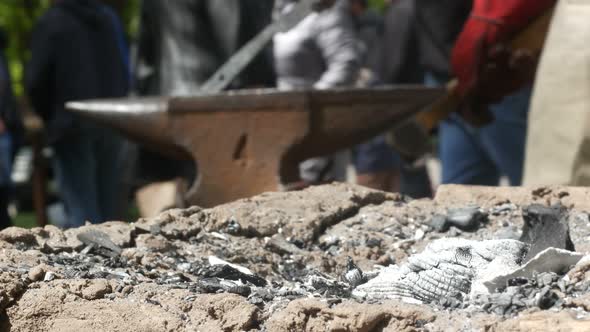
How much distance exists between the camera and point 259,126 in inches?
196

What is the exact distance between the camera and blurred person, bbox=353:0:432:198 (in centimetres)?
775

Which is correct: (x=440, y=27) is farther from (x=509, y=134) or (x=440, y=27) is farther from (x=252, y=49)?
(x=252, y=49)

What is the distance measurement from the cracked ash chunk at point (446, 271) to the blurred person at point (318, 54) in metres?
3.22

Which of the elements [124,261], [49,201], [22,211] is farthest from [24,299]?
[22,211]

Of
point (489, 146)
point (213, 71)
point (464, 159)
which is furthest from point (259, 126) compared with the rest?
point (464, 159)

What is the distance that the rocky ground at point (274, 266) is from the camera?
2.73 meters

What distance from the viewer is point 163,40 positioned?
6230 mm

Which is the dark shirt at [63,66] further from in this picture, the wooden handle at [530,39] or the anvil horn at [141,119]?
the wooden handle at [530,39]

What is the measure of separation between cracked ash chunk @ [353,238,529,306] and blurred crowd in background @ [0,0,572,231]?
5.10 feet

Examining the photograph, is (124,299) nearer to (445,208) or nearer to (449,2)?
(445,208)

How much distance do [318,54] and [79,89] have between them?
144cm

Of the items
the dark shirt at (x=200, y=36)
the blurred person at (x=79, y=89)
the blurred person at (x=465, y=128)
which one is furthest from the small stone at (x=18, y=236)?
the blurred person at (x=79, y=89)

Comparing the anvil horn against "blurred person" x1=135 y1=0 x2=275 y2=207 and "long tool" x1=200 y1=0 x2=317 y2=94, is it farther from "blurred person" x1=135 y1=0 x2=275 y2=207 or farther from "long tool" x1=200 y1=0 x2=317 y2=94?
"blurred person" x1=135 y1=0 x2=275 y2=207

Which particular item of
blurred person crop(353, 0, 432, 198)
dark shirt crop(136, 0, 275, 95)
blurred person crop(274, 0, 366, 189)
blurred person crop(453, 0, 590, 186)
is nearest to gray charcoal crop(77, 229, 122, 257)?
blurred person crop(453, 0, 590, 186)
